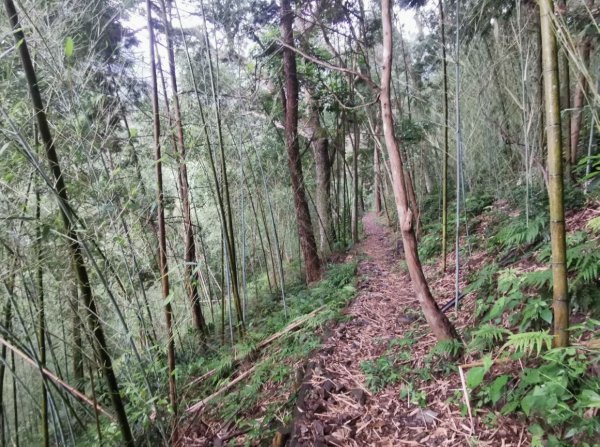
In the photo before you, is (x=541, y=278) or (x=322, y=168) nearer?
(x=541, y=278)

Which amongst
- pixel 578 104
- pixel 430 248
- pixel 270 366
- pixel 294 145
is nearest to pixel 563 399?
pixel 270 366

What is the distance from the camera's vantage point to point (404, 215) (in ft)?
7.02

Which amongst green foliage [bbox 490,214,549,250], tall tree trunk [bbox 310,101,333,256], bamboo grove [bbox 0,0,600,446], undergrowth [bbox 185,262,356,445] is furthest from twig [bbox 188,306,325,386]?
tall tree trunk [bbox 310,101,333,256]

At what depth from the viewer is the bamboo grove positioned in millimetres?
1590

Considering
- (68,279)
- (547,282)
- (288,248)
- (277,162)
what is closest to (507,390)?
(547,282)

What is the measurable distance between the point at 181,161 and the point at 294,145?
9.10ft

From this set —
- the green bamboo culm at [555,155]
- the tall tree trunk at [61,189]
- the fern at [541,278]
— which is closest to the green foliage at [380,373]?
the fern at [541,278]

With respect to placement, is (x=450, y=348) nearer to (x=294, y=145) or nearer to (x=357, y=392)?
(x=357, y=392)

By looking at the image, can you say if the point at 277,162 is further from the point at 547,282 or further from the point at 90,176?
the point at 547,282

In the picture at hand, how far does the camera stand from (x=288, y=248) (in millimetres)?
8727

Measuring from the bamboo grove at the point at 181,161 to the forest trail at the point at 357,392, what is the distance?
60 centimetres

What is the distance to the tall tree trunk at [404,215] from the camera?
2129mm

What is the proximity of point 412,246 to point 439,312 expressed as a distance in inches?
18.6

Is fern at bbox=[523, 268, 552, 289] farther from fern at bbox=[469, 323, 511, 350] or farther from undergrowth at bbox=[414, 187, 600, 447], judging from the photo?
fern at bbox=[469, 323, 511, 350]
